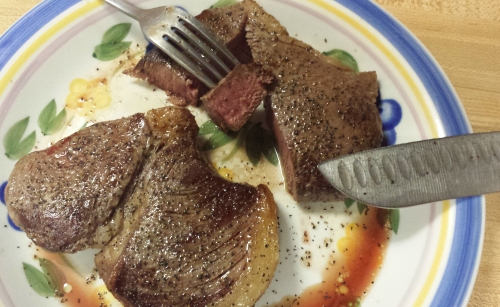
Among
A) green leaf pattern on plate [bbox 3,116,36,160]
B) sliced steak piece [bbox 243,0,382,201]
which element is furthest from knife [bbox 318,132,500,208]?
green leaf pattern on plate [bbox 3,116,36,160]

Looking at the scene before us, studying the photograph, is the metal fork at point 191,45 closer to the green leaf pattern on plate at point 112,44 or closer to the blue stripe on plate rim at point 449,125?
the green leaf pattern on plate at point 112,44

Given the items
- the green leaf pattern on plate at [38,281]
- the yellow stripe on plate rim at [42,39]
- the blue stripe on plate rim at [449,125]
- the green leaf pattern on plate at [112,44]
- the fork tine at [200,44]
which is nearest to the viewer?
the blue stripe on plate rim at [449,125]

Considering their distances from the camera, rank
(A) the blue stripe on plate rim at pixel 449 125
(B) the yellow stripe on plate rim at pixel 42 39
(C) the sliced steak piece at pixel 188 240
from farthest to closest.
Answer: (B) the yellow stripe on plate rim at pixel 42 39 < (A) the blue stripe on plate rim at pixel 449 125 < (C) the sliced steak piece at pixel 188 240

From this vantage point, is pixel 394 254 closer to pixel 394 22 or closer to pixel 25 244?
pixel 394 22

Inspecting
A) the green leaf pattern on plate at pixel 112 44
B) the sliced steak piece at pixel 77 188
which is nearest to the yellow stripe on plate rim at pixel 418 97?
the green leaf pattern on plate at pixel 112 44

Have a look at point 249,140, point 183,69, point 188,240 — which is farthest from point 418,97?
point 188,240

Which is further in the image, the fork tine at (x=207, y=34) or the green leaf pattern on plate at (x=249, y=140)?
the green leaf pattern on plate at (x=249, y=140)

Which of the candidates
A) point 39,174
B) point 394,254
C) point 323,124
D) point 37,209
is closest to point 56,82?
point 39,174

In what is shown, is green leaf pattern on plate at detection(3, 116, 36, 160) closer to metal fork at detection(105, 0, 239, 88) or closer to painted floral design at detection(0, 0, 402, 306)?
painted floral design at detection(0, 0, 402, 306)
